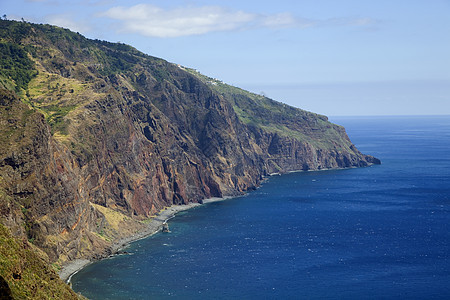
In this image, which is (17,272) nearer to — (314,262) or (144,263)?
(144,263)

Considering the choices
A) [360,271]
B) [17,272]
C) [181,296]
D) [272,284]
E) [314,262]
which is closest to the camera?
[17,272]

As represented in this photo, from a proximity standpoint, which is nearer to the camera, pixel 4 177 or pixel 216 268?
pixel 4 177

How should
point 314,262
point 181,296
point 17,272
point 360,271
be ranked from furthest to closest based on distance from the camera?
point 314,262 → point 360,271 → point 181,296 → point 17,272

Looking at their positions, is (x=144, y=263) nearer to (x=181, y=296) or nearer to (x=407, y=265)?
(x=181, y=296)

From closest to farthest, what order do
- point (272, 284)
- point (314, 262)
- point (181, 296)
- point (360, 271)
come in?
point (181, 296) → point (272, 284) → point (360, 271) → point (314, 262)

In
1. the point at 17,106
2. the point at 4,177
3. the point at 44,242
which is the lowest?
the point at 44,242

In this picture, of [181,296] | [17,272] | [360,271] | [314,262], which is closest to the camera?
[17,272]

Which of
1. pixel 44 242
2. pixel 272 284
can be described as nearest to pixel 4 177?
pixel 44 242

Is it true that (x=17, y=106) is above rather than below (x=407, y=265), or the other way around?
above

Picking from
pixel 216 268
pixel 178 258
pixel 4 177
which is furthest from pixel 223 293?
pixel 4 177
